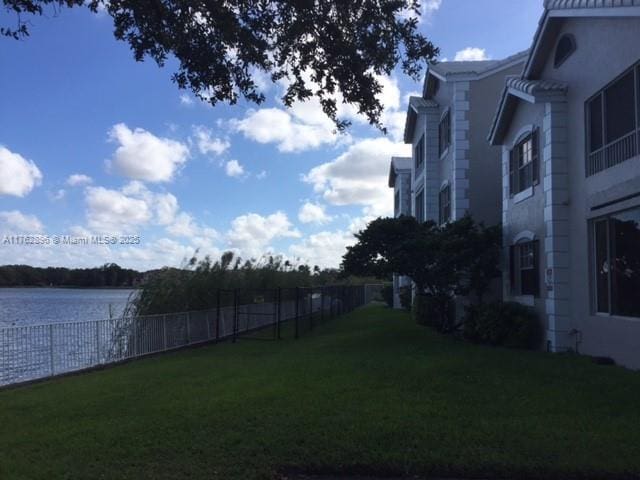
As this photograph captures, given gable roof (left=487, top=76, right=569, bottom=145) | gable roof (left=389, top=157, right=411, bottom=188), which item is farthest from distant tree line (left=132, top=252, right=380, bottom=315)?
gable roof (left=389, top=157, right=411, bottom=188)

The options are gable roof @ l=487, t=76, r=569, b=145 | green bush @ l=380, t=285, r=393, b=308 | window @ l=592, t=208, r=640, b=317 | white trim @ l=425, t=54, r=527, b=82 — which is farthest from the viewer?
green bush @ l=380, t=285, r=393, b=308

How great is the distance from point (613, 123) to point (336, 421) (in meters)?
7.87

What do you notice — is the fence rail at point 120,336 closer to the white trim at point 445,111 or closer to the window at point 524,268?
the window at point 524,268

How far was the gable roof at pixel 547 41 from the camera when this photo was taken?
10639mm

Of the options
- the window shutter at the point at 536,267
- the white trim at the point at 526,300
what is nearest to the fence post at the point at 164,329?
the white trim at the point at 526,300

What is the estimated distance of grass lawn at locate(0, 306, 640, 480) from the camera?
5.87 meters

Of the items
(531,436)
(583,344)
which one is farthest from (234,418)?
(583,344)

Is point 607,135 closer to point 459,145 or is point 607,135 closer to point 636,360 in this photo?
point 636,360

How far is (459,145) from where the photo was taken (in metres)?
20.7

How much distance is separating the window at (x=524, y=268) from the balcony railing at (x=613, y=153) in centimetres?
286

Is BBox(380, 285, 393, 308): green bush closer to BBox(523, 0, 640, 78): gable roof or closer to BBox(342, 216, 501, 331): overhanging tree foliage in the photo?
BBox(342, 216, 501, 331): overhanging tree foliage

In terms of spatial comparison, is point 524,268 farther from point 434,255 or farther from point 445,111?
point 445,111

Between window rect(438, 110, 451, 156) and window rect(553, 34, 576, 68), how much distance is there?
8215 mm

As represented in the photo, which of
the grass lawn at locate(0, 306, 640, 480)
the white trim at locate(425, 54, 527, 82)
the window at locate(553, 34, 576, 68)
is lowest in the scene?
the grass lawn at locate(0, 306, 640, 480)
